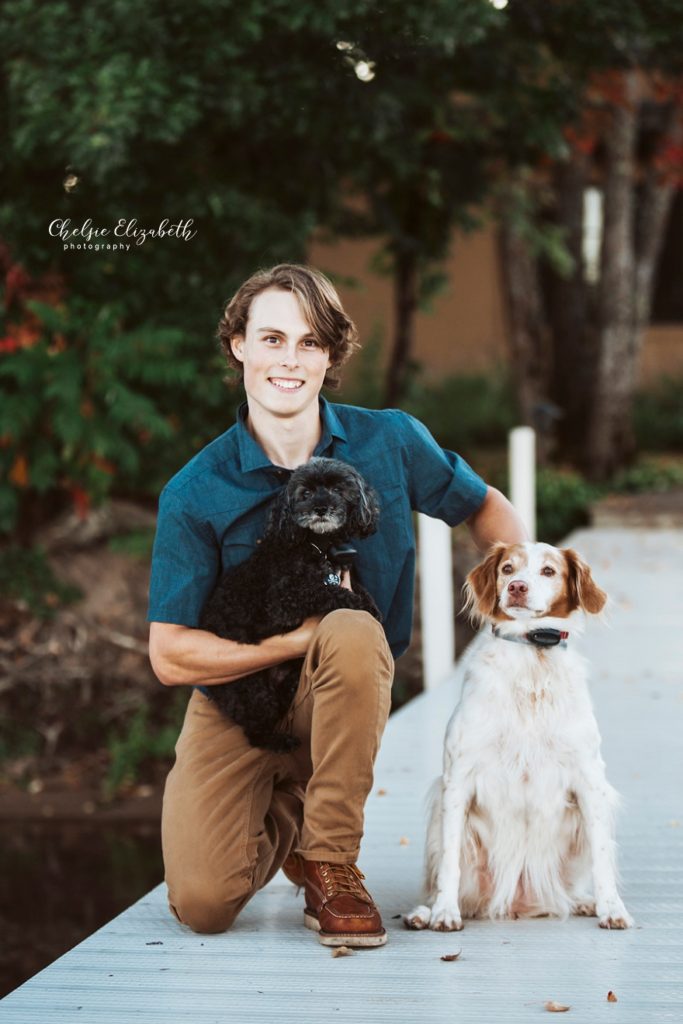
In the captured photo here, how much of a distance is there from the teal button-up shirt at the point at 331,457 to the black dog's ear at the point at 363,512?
0.19 m

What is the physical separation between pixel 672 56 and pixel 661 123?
22.2 ft

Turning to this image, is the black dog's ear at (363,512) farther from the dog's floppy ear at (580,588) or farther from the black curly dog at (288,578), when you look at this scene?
the dog's floppy ear at (580,588)

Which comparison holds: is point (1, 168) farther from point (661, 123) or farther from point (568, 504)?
point (661, 123)

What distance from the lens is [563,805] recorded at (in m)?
3.20

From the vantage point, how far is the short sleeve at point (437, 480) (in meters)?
3.50

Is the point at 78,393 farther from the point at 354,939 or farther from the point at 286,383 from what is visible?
the point at 354,939

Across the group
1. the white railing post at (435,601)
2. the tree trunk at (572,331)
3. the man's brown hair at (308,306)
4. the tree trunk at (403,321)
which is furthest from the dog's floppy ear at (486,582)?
the tree trunk at (572,331)

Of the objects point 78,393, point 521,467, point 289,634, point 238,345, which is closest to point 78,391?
point 78,393

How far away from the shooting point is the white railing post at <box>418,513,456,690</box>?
264 inches

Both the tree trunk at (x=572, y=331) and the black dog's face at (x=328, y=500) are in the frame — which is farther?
the tree trunk at (x=572, y=331)

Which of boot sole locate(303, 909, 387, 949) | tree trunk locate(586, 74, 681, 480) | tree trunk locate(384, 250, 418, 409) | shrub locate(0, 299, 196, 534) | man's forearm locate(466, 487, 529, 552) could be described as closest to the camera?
boot sole locate(303, 909, 387, 949)

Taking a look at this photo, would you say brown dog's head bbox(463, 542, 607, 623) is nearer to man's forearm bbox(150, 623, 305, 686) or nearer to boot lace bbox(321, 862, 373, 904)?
man's forearm bbox(150, 623, 305, 686)

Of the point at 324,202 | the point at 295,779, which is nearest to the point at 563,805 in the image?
the point at 295,779

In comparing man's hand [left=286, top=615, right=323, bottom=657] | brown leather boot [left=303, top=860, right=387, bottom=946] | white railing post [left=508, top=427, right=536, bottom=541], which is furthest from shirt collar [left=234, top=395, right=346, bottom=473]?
white railing post [left=508, top=427, right=536, bottom=541]
